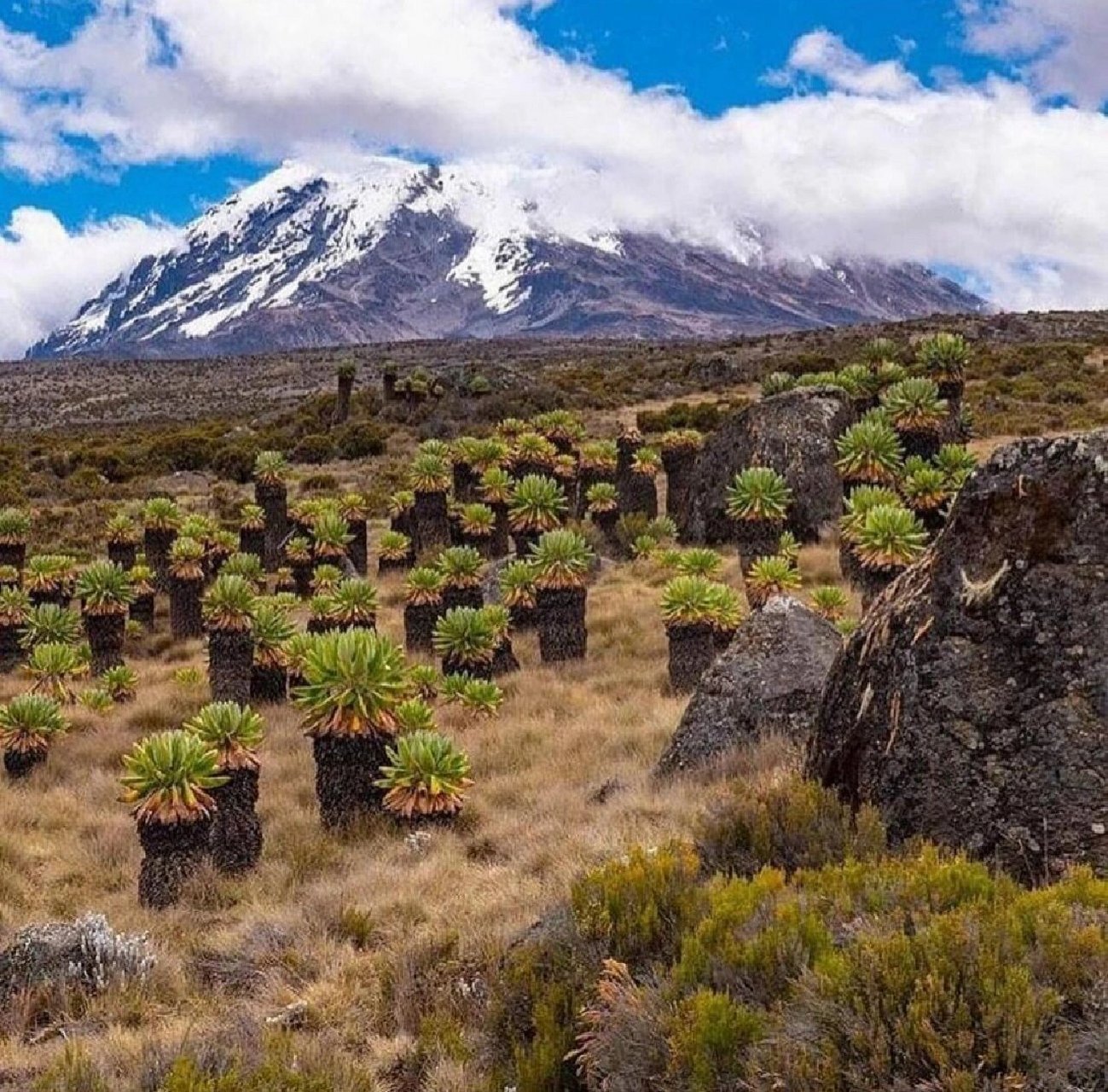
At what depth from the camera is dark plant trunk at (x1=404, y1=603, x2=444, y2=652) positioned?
727 inches

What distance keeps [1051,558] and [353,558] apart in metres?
20.8

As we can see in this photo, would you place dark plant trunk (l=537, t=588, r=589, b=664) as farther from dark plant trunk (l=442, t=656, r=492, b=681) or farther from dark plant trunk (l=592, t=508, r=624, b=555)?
dark plant trunk (l=592, t=508, r=624, b=555)

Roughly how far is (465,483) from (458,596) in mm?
8965

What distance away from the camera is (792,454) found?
22219mm

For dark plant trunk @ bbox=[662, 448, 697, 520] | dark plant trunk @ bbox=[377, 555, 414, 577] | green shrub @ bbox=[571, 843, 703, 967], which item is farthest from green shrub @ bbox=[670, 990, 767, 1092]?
dark plant trunk @ bbox=[662, 448, 697, 520]

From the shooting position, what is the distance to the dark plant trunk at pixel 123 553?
24422mm

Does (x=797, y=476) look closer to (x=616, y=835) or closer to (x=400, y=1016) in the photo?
(x=616, y=835)

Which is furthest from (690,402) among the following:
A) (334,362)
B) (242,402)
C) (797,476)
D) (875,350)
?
(334,362)

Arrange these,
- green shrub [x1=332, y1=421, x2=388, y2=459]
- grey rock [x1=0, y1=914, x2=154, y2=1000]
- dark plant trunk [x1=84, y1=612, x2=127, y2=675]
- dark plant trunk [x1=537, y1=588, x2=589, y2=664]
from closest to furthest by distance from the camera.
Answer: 1. grey rock [x1=0, y1=914, x2=154, y2=1000]
2. dark plant trunk [x1=537, y1=588, x2=589, y2=664]
3. dark plant trunk [x1=84, y1=612, x2=127, y2=675]
4. green shrub [x1=332, y1=421, x2=388, y2=459]

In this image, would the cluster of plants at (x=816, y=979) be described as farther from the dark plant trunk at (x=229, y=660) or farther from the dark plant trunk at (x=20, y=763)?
the dark plant trunk at (x=229, y=660)

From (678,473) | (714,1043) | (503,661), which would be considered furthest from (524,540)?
(714,1043)

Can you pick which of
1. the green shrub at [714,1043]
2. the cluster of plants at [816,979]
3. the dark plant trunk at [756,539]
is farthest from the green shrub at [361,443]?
the green shrub at [714,1043]

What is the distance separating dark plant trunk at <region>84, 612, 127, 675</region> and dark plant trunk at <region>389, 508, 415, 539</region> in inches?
336

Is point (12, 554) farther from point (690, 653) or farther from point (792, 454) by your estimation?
point (792, 454)
